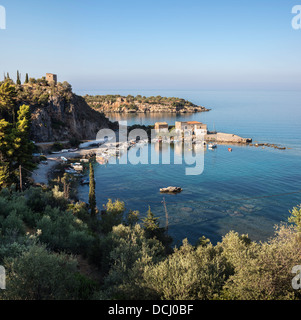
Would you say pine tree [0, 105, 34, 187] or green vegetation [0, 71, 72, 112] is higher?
green vegetation [0, 71, 72, 112]

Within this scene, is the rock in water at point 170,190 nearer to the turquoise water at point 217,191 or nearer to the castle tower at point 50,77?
the turquoise water at point 217,191

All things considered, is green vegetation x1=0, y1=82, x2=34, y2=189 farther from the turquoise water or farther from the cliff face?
the cliff face

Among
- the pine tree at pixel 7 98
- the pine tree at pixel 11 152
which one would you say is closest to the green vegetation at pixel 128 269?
the pine tree at pixel 11 152

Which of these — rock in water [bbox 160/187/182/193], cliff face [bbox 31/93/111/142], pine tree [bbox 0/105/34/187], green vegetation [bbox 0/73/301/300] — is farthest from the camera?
cliff face [bbox 31/93/111/142]

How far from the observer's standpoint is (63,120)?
73750mm

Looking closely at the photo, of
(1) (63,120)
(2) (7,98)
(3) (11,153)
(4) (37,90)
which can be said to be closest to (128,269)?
(3) (11,153)

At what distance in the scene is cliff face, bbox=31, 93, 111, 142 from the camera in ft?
212

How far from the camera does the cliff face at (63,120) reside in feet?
212

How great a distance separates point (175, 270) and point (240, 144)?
244 ft

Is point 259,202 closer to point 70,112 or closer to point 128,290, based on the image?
point 128,290

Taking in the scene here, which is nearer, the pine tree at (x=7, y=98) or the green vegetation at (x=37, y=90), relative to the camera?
the pine tree at (x=7, y=98)

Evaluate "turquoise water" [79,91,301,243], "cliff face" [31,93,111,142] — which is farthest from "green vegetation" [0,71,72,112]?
"turquoise water" [79,91,301,243]

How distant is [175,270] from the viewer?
9.37m

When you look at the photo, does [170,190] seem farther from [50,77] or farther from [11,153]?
[50,77]
